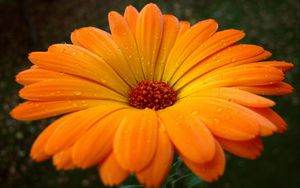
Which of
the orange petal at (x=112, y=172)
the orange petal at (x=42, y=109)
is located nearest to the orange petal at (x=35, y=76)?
the orange petal at (x=42, y=109)

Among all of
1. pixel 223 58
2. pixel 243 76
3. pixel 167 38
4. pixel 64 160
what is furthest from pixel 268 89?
pixel 64 160

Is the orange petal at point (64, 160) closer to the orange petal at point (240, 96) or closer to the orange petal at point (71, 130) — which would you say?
the orange petal at point (71, 130)

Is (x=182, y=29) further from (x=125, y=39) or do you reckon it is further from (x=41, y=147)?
(x=41, y=147)

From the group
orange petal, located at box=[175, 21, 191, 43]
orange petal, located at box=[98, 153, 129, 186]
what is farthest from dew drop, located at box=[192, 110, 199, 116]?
orange petal, located at box=[175, 21, 191, 43]

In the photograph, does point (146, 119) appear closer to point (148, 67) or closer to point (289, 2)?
point (148, 67)

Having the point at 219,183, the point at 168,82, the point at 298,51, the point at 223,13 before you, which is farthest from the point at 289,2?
the point at 168,82

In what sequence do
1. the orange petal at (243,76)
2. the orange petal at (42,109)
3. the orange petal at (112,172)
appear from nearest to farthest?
the orange petal at (112,172), the orange petal at (42,109), the orange petal at (243,76)
